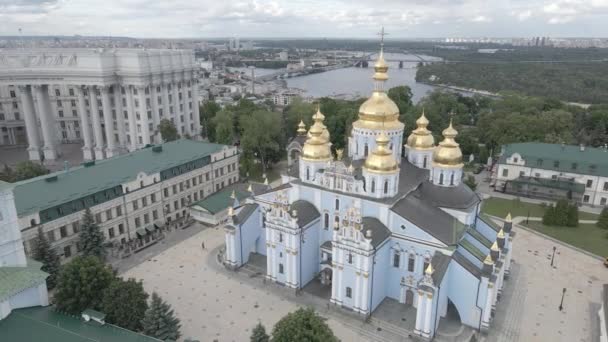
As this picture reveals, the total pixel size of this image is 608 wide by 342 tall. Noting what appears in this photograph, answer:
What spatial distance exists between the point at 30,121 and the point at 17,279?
40.5 m

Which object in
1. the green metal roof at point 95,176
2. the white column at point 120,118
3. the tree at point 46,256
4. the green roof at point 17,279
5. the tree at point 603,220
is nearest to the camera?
the green roof at point 17,279

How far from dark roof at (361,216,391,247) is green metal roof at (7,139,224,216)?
19087 millimetres

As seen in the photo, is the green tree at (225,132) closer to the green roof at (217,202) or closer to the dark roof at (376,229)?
the green roof at (217,202)

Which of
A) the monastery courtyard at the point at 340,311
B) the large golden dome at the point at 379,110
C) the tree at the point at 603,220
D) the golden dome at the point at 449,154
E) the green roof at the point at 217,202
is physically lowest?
the monastery courtyard at the point at 340,311

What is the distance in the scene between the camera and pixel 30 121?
5284 centimetres

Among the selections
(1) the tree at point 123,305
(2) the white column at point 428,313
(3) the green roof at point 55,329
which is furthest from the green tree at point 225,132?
(2) the white column at point 428,313

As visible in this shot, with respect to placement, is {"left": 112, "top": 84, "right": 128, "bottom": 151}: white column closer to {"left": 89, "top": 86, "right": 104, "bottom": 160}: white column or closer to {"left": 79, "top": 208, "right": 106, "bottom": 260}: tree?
{"left": 89, "top": 86, "right": 104, "bottom": 160}: white column

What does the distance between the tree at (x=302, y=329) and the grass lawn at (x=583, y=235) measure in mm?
24692

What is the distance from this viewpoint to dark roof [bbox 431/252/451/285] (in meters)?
21.9

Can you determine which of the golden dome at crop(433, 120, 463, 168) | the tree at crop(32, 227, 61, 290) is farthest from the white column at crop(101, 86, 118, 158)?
the golden dome at crop(433, 120, 463, 168)

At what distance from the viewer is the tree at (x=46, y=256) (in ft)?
82.2

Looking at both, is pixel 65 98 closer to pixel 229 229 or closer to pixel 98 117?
pixel 98 117

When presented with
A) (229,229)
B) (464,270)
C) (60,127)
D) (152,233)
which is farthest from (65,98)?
(464,270)

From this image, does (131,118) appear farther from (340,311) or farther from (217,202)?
(340,311)
